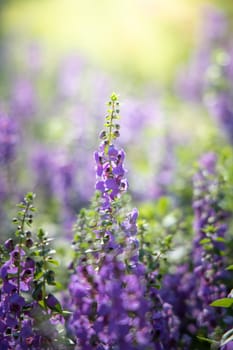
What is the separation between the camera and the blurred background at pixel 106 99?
5152 millimetres

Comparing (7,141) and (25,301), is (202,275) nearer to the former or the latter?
(25,301)

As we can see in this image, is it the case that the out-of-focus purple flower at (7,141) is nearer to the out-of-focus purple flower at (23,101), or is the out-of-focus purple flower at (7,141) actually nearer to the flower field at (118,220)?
the flower field at (118,220)

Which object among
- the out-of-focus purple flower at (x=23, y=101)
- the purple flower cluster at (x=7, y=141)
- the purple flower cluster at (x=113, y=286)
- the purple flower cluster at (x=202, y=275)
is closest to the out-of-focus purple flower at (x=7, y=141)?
the purple flower cluster at (x=7, y=141)

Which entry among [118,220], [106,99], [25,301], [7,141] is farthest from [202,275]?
[106,99]

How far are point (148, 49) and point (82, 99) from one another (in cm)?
686

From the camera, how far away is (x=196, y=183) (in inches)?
139

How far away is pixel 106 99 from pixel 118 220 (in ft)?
16.3

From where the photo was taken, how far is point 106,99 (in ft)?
24.0

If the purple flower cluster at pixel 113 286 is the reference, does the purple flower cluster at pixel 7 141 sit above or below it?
above

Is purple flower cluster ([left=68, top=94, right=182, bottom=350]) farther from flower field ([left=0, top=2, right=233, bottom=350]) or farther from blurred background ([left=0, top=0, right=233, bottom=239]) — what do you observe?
blurred background ([left=0, top=0, right=233, bottom=239])

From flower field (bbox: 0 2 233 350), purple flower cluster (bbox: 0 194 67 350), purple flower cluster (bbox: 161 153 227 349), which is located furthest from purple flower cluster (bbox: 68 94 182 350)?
purple flower cluster (bbox: 161 153 227 349)

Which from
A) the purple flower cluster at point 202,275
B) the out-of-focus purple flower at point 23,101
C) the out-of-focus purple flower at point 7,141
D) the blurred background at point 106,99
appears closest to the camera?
the purple flower cluster at point 202,275

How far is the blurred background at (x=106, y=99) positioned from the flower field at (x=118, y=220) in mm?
21

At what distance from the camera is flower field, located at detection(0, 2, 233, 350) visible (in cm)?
243
